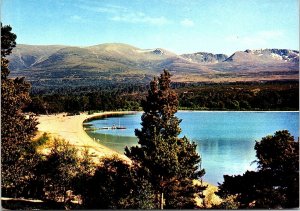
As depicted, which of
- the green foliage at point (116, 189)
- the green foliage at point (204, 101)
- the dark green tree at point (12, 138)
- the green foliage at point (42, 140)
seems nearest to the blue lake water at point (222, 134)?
the green foliage at point (204, 101)

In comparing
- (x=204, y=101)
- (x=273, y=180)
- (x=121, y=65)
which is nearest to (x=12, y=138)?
(x=273, y=180)

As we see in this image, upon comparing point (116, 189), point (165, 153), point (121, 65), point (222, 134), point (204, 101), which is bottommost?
point (222, 134)

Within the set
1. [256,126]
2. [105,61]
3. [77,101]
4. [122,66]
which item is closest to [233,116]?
[256,126]

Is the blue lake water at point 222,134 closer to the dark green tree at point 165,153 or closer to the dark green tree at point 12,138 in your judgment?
the dark green tree at point 165,153

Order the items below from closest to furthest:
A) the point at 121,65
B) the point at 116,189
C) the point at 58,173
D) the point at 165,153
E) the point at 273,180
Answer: the point at 273,180 → the point at 116,189 → the point at 165,153 → the point at 58,173 → the point at 121,65

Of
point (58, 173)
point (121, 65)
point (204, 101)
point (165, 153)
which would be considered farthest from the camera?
point (121, 65)

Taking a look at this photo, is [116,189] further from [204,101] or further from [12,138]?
[204,101]
